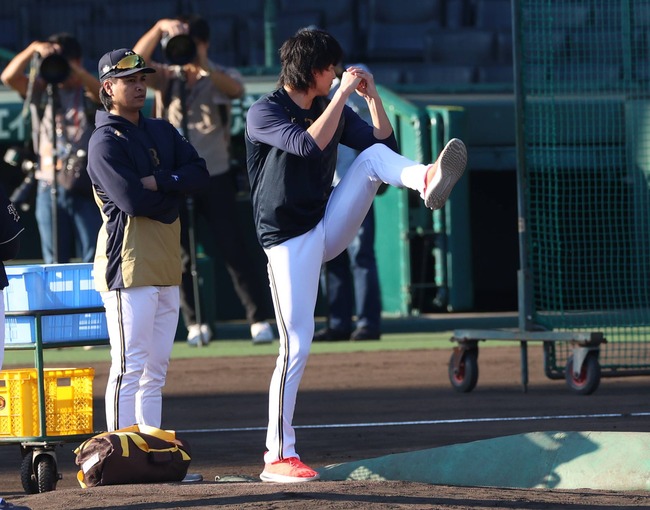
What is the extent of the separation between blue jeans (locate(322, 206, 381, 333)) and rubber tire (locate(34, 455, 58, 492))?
5844 mm

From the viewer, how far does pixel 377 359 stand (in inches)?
443

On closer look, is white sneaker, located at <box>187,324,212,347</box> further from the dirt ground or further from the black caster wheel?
the black caster wheel

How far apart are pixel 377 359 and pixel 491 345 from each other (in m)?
1.60

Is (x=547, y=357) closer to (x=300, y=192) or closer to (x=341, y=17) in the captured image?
(x=300, y=192)

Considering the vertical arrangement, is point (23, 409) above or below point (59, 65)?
below

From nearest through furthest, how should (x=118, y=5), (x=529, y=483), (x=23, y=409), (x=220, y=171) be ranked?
(x=529, y=483), (x=23, y=409), (x=220, y=171), (x=118, y=5)

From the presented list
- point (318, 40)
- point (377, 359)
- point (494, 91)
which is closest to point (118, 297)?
point (318, 40)

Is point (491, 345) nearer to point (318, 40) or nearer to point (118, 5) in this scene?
point (318, 40)

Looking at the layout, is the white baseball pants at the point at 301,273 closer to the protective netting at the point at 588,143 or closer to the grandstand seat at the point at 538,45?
the protective netting at the point at 588,143

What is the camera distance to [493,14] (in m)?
19.7

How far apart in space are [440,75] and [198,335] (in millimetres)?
6876

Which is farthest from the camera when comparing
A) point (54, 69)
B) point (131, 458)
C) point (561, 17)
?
point (54, 69)

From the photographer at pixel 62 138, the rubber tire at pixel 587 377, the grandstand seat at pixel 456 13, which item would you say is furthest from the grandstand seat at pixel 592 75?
the grandstand seat at pixel 456 13

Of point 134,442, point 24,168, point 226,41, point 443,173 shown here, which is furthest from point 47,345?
point 226,41
